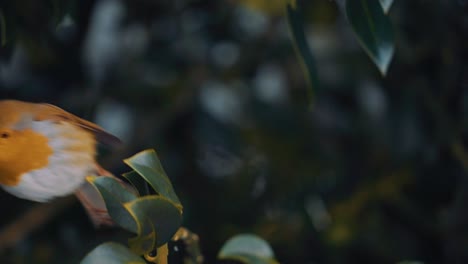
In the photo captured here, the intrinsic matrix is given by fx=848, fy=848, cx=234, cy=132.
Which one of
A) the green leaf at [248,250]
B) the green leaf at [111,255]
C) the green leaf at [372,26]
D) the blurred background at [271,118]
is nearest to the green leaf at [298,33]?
the green leaf at [372,26]

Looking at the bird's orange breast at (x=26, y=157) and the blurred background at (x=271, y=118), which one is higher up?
the bird's orange breast at (x=26, y=157)

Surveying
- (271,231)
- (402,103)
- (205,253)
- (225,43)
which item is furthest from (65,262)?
(402,103)

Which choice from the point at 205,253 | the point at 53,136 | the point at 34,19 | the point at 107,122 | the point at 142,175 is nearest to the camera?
the point at 142,175

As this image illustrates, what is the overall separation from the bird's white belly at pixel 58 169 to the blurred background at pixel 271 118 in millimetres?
839

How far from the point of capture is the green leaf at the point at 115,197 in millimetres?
642

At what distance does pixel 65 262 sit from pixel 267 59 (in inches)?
26.9

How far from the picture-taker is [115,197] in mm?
643

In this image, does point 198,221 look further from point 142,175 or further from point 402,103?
point 142,175

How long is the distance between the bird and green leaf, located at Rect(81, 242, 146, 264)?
0.12m

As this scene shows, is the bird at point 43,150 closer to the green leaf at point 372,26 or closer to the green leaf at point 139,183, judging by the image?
the green leaf at point 139,183

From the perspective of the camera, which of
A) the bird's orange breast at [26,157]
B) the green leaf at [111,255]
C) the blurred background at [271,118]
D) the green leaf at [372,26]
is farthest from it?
the blurred background at [271,118]

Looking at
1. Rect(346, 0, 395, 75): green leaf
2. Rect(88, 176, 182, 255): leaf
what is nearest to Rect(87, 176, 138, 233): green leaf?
Rect(88, 176, 182, 255): leaf

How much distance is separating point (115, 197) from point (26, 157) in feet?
0.43

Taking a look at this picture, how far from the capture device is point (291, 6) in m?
0.90
